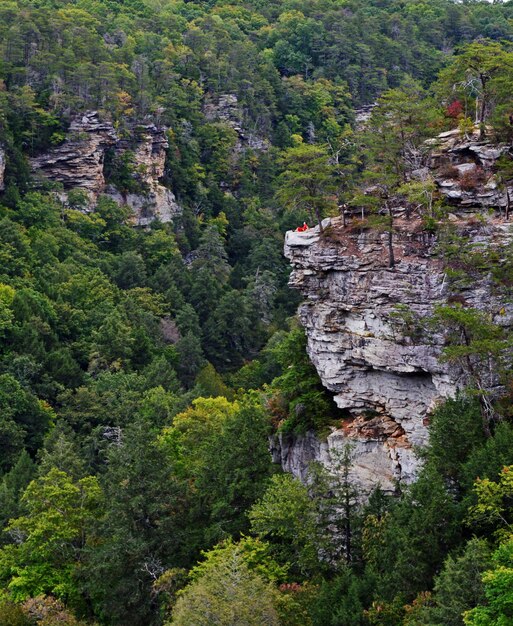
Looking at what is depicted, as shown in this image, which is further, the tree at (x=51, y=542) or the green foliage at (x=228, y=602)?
the tree at (x=51, y=542)

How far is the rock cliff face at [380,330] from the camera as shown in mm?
26531

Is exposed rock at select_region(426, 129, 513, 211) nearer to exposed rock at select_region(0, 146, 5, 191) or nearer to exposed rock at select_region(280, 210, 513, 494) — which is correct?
exposed rock at select_region(280, 210, 513, 494)

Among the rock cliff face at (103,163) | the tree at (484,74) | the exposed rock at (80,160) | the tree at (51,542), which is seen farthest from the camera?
the rock cliff face at (103,163)

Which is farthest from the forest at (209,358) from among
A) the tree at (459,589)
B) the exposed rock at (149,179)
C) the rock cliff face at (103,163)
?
the rock cliff face at (103,163)

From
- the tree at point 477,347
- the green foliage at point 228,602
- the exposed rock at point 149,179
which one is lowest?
the exposed rock at point 149,179

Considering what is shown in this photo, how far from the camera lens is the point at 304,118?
103438mm

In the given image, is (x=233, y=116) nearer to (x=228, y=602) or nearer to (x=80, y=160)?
(x=80, y=160)

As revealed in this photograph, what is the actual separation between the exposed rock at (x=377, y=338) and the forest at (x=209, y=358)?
2.10 ft

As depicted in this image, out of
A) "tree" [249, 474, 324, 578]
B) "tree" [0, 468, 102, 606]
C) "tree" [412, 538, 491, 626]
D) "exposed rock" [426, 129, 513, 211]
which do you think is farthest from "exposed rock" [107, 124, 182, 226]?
"tree" [412, 538, 491, 626]

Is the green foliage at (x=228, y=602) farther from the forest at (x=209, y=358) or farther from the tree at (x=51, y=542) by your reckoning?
the tree at (x=51, y=542)

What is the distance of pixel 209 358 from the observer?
65.6 meters

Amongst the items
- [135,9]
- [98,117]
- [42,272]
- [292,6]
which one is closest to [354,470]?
[42,272]

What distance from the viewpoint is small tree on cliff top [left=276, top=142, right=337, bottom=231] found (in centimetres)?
3081

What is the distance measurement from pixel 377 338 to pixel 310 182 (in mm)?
7232
